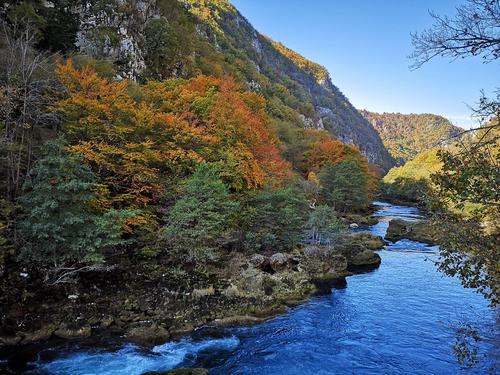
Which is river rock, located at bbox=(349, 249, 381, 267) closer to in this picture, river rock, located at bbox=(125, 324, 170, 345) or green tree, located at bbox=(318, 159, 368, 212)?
river rock, located at bbox=(125, 324, 170, 345)

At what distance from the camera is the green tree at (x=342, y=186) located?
4952cm

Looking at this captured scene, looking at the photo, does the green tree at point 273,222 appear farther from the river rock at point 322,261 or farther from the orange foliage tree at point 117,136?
the orange foliage tree at point 117,136

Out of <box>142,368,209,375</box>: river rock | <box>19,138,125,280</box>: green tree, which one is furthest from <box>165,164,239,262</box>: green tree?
<box>142,368,209,375</box>: river rock

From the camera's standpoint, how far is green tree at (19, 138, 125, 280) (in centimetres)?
1394

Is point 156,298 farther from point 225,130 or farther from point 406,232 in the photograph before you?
point 406,232

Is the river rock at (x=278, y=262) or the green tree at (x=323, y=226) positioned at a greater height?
the green tree at (x=323, y=226)

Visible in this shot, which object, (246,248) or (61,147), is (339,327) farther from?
(61,147)

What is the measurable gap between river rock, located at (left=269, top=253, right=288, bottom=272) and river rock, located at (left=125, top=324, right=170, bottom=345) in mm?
9133

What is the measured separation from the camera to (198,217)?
19000 mm

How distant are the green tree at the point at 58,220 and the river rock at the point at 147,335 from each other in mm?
3381

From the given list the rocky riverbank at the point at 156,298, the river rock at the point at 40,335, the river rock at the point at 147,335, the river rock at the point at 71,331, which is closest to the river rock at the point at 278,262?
the rocky riverbank at the point at 156,298

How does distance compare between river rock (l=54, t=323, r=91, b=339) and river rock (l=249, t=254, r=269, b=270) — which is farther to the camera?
river rock (l=249, t=254, r=269, b=270)

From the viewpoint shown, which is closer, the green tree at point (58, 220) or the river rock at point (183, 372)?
the river rock at point (183, 372)

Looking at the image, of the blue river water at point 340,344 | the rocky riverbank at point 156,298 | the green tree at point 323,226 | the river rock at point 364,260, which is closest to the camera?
the blue river water at point 340,344
